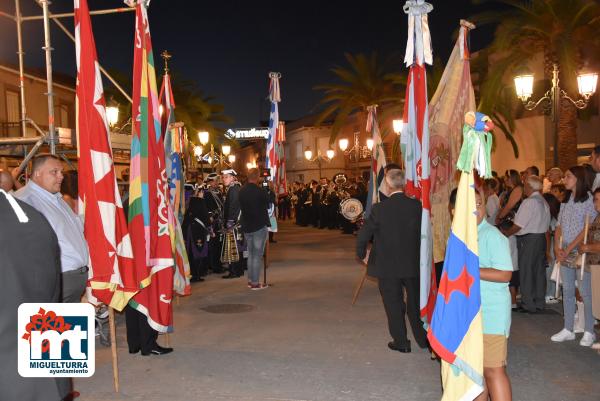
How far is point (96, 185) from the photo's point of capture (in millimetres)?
5465

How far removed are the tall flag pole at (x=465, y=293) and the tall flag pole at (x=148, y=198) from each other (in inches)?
124

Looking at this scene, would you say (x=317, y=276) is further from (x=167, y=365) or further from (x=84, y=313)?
(x=84, y=313)

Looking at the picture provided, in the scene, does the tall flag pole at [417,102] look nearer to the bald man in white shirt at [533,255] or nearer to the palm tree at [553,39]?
the bald man in white shirt at [533,255]

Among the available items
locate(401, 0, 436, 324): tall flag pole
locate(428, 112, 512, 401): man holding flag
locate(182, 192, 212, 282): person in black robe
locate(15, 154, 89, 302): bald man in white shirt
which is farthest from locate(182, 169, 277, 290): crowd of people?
locate(428, 112, 512, 401): man holding flag

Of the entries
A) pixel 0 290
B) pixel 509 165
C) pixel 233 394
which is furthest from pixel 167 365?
pixel 509 165

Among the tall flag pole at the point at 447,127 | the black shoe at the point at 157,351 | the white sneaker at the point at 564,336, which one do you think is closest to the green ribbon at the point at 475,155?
the tall flag pole at the point at 447,127

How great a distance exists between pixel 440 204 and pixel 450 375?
2987 mm

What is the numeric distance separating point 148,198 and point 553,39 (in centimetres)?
1416

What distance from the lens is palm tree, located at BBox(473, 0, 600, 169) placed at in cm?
1641

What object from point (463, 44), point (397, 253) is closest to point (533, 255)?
point (397, 253)

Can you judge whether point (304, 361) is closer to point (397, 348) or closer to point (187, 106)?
point (397, 348)

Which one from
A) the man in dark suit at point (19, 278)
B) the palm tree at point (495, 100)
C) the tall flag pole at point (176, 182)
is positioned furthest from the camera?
the palm tree at point (495, 100)

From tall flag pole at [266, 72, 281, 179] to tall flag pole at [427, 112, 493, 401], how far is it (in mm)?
11338

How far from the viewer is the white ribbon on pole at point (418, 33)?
693 centimetres
